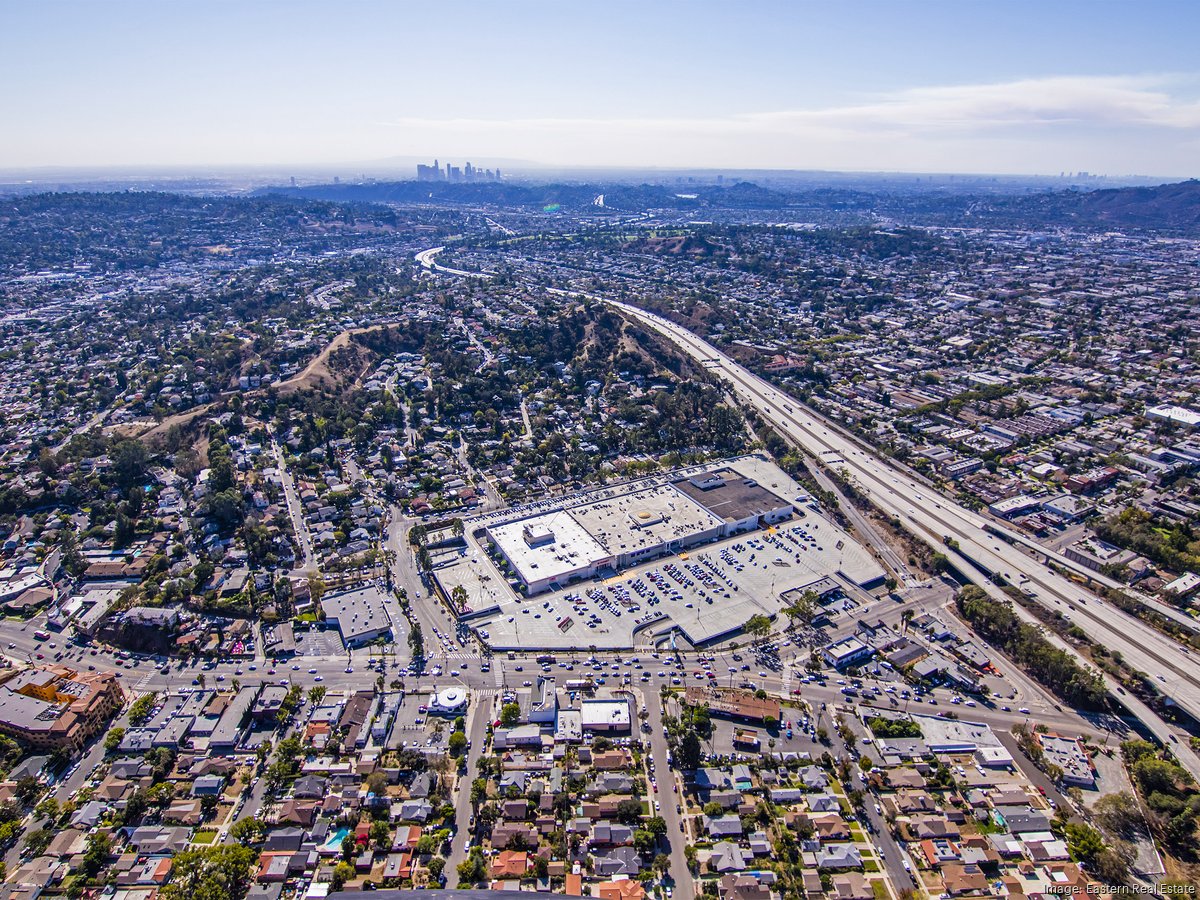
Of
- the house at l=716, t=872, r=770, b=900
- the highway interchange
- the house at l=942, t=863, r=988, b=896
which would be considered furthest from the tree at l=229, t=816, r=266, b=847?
the house at l=942, t=863, r=988, b=896

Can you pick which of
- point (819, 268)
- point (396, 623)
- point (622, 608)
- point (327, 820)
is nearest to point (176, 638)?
point (396, 623)

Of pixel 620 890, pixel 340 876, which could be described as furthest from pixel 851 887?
pixel 340 876

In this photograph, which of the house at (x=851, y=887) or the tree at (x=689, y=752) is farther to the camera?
the tree at (x=689, y=752)

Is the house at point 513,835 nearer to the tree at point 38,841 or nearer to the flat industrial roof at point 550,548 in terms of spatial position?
the flat industrial roof at point 550,548

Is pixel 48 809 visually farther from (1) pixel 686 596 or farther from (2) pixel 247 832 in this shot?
(1) pixel 686 596

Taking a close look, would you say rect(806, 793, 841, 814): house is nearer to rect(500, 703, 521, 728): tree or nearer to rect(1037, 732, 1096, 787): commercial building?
rect(1037, 732, 1096, 787): commercial building

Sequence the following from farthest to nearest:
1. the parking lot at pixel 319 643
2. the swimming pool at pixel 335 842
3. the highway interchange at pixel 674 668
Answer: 1. the parking lot at pixel 319 643
2. the highway interchange at pixel 674 668
3. the swimming pool at pixel 335 842

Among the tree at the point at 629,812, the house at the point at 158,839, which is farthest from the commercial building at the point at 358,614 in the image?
the tree at the point at 629,812

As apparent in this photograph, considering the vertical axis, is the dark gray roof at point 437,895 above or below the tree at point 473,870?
above

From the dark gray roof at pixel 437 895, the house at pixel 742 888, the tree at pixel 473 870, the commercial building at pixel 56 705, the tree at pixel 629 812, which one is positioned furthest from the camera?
the commercial building at pixel 56 705
